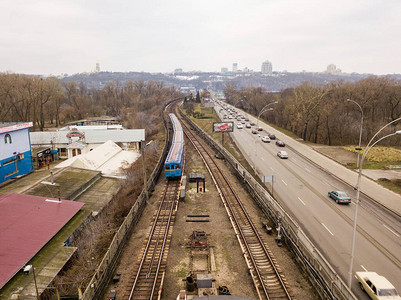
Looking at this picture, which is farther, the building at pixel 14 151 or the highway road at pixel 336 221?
the building at pixel 14 151

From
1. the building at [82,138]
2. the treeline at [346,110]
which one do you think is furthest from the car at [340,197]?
the building at [82,138]

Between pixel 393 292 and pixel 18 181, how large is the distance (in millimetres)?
36671

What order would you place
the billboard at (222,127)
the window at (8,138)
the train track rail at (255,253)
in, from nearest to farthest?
the train track rail at (255,253)
the window at (8,138)
the billboard at (222,127)

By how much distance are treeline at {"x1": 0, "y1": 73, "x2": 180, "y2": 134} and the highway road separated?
46848 millimetres

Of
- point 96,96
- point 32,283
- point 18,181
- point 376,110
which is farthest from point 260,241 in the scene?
point 96,96

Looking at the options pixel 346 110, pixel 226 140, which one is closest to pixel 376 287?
pixel 226 140

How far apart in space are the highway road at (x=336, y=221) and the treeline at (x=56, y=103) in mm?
46848

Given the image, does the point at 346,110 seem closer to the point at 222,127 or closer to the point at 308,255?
the point at 222,127

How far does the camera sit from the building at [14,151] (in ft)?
112

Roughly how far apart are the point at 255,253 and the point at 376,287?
21.8 ft

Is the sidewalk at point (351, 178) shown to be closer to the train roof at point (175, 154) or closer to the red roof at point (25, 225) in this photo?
the train roof at point (175, 154)

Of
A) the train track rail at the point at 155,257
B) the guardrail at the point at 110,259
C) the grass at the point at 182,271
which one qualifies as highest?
the guardrail at the point at 110,259

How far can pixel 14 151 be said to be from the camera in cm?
3628

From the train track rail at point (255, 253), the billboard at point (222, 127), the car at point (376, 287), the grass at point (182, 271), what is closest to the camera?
the car at point (376, 287)
